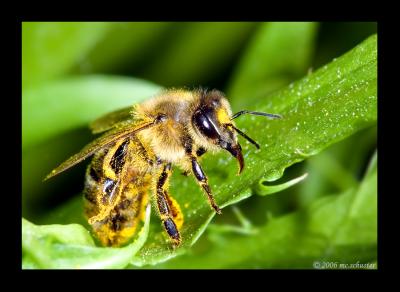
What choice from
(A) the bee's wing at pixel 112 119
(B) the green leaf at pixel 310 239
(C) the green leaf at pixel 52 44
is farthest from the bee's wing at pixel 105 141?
(C) the green leaf at pixel 52 44

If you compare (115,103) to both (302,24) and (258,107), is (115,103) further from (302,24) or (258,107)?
(302,24)

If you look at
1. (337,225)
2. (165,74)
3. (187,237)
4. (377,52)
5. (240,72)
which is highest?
(165,74)

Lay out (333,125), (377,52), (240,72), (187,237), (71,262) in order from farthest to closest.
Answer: (240,72)
(377,52)
(333,125)
(187,237)
(71,262)

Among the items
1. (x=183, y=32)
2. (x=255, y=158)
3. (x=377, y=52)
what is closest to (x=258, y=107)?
(x=255, y=158)

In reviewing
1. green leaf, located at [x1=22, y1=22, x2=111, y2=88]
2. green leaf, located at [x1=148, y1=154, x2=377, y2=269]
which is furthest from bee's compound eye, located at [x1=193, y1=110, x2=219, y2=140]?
green leaf, located at [x1=22, y1=22, x2=111, y2=88]

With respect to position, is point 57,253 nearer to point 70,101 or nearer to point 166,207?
point 166,207

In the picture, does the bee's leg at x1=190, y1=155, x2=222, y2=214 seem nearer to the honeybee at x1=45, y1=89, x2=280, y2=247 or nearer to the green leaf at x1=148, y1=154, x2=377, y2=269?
the honeybee at x1=45, y1=89, x2=280, y2=247

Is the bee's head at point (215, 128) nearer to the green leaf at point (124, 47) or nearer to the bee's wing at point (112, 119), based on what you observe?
the bee's wing at point (112, 119)
